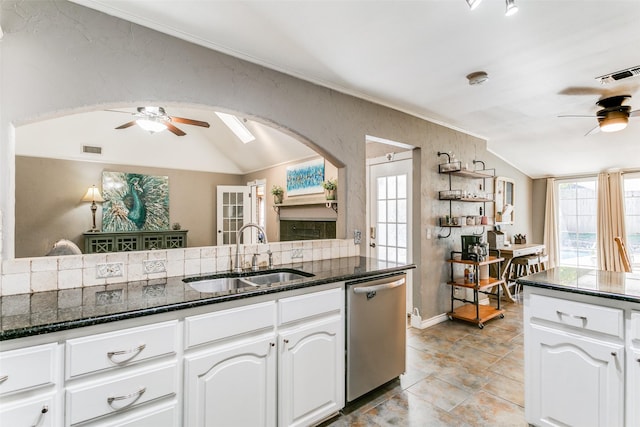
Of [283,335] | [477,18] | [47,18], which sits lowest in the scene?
[283,335]

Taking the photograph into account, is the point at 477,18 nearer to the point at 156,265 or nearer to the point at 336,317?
the point at 336,317

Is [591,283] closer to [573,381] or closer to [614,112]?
[573,381]

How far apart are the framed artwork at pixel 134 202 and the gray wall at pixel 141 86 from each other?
4540mm

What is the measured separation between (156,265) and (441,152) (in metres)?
3.40

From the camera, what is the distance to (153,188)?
596 centimetres

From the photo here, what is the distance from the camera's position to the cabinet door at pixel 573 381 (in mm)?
1506

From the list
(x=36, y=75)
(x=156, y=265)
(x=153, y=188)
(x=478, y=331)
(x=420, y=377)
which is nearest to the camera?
(x=36, y=75)

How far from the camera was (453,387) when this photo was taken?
7.61ft

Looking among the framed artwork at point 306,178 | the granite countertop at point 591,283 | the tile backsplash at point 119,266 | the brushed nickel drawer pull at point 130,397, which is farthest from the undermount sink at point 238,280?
the framed artwork at point 306,178

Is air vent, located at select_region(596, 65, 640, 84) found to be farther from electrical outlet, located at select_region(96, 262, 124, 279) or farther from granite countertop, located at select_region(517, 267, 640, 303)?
electrical outlet, located at select_region(96, 262, 124, 279)

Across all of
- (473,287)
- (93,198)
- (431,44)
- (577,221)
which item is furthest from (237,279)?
(577,221)

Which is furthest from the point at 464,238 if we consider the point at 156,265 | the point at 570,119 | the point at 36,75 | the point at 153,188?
the point at 153,188

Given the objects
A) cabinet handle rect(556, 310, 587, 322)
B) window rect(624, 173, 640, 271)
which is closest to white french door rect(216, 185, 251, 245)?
cabinet handle rect(556, 310, 587, 322)

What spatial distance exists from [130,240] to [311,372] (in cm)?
499
